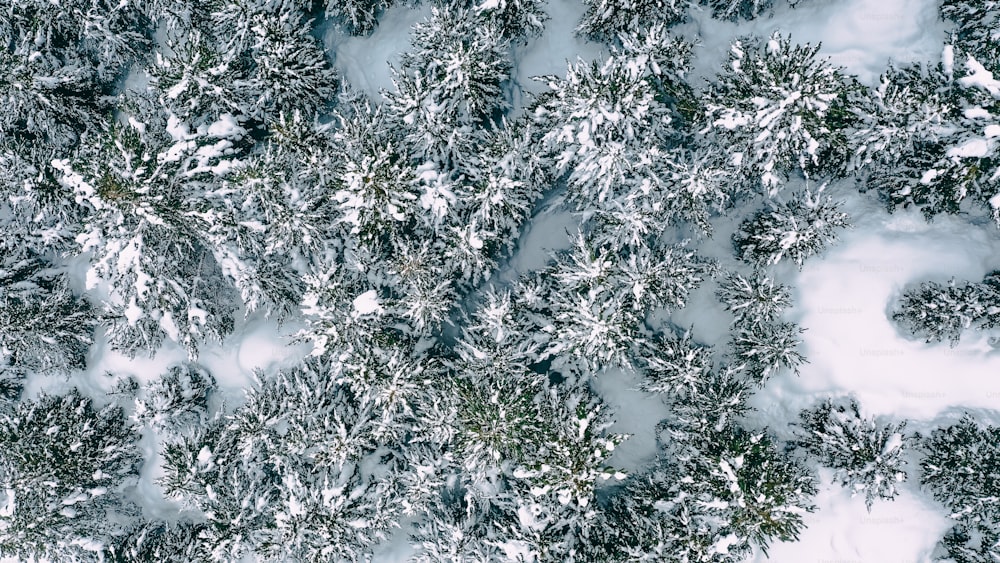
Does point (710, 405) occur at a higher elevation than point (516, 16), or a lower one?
lower

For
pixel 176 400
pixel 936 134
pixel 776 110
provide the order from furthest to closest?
pixel 176 400 < pixel 936 134 < pixel 776 110

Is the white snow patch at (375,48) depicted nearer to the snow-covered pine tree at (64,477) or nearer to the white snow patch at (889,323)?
the snow-covered pine tree at (64,477)

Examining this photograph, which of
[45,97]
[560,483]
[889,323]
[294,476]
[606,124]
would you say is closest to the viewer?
[606,124]

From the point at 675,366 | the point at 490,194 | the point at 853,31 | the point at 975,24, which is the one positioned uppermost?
the point at 853,31

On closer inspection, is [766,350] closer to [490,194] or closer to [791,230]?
[791,230]

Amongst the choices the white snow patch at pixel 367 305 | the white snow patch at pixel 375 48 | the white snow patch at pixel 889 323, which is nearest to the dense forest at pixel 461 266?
the white snow patch at pixel 367 305

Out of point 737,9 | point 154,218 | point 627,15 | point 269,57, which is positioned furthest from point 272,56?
point 737,9

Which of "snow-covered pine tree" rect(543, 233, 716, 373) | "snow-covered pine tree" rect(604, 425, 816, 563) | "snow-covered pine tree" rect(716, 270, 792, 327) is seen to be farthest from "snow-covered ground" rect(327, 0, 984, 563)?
"snow-covered pine tree" rect(543, 233, 716, 373)
